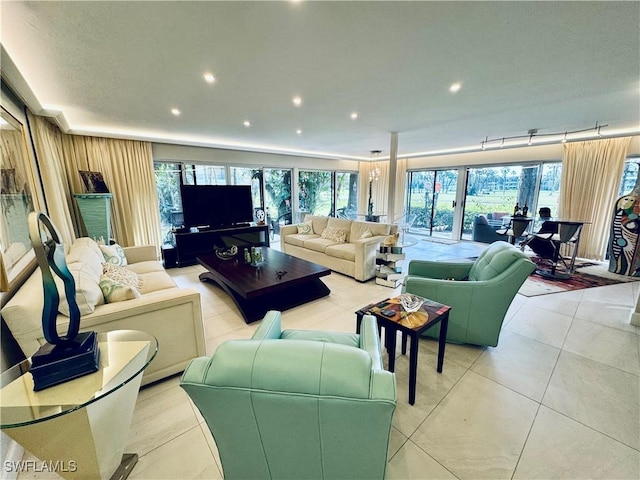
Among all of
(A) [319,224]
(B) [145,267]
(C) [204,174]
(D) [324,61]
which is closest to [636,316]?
(D) [324,61]

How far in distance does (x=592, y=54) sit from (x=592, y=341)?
97.2 inches

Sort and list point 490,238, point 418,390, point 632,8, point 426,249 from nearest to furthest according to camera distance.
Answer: point 632,8 < point 418,390 < point 426,249 < point 490,238

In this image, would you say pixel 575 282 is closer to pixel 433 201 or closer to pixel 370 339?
pixel 433 201

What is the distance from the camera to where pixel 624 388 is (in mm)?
1780

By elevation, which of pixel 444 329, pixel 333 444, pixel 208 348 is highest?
pixel 333 444

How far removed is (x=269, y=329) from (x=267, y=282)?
1.35 meters

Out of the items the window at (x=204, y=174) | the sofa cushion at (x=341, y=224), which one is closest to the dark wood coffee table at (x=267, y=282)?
the sofa cushion at (x=341, y=224)

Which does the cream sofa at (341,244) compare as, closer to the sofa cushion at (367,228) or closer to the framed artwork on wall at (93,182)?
the sofa cushion at (367,228)

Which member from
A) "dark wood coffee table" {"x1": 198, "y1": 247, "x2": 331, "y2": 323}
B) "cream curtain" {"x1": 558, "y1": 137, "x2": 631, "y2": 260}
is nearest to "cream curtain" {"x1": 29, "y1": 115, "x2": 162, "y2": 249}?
"dark wood coffee table" {"x1": 198, "y1": 247, "x2": 331, "y2": 323}

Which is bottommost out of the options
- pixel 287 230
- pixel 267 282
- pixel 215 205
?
pixel 267 282

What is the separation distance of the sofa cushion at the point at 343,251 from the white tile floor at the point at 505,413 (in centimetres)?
146

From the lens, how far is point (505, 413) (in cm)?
159

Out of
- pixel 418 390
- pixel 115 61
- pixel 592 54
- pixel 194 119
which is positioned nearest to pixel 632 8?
pixel 592 54

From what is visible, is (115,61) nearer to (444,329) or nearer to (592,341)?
(444,329)
